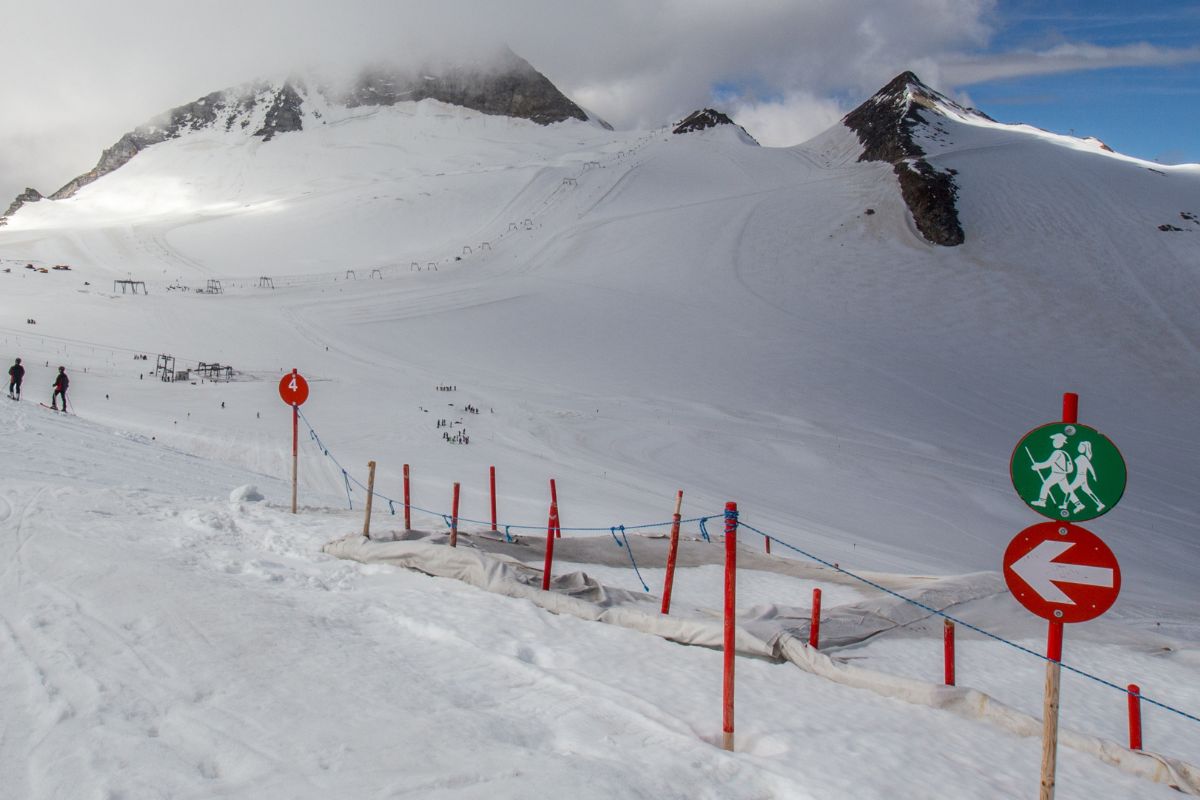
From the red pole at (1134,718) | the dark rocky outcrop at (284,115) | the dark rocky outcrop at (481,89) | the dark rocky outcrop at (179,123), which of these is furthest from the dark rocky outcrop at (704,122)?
the red pole at (1134,718)

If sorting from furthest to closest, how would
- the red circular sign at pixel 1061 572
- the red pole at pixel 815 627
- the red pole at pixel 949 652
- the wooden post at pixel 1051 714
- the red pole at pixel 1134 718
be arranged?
1. the red pole at pixel 815 627
2. the red pole at pixel 949 652
3. the red pole at pixel 1134 718
4. the wooden post at pixel 1051 714
5. the red circular sign at pixel 1061 572

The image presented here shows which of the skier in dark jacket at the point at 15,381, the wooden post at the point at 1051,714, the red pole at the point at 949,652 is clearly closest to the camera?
the wooden post at the point at 1051,714

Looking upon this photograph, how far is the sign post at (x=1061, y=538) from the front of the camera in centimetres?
325

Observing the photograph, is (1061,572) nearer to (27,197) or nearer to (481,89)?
(27,197)

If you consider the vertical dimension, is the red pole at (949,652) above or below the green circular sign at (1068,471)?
below

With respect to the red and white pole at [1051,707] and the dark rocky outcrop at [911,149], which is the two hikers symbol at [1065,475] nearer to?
the red and white pole at [1051,707]

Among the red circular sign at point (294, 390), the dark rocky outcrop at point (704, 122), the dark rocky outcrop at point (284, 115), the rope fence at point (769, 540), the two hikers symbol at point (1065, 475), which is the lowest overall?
the rope fence at point (769, 540)

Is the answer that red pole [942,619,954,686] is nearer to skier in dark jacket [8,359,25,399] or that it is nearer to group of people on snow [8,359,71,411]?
A: group of people on snow [8,359,71,411]

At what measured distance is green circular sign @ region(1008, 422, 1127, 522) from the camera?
3.20m

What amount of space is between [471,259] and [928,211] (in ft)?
81.1

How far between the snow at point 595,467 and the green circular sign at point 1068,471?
6.20ft

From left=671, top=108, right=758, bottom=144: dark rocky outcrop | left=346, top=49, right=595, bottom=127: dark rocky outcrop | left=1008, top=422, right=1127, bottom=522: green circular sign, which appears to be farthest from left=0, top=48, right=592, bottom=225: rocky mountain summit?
left=1008, top=422, right=1127, bottom=522: green circular sign

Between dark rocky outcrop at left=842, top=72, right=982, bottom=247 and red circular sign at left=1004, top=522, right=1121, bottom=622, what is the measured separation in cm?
4238

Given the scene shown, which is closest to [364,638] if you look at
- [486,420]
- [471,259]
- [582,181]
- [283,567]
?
[283,567]
